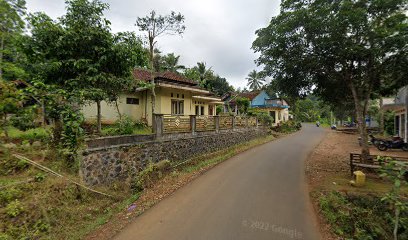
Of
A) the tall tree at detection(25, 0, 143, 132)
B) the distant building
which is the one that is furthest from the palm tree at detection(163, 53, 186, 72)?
the tall tree at detection(25, 0, 143, 132)

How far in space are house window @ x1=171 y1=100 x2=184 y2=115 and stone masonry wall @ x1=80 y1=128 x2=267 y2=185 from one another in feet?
16.9

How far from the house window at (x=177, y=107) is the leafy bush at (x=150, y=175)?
26.0 ft

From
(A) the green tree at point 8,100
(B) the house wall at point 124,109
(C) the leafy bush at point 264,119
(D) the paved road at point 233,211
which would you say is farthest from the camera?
(C) the leafy bush at point 264,119

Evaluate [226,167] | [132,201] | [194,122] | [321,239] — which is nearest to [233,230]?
[321,239]

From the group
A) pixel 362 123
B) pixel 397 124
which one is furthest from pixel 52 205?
pixel 397 124

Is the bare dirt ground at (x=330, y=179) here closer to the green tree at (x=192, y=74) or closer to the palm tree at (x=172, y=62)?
the green tree at (x=192, y=74)

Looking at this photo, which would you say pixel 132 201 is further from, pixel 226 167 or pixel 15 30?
pixel 15 30

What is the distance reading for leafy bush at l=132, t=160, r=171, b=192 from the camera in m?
7.43

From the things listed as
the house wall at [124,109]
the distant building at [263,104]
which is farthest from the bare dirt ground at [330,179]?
the distant building at [263,104]

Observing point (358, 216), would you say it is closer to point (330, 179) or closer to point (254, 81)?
point (330, 179)

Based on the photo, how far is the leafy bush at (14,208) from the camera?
4859 mm

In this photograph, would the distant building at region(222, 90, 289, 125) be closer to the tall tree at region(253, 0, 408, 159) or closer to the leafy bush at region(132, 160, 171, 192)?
the tall tree at region(253, 0, 408, 159)

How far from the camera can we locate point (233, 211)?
218 inches

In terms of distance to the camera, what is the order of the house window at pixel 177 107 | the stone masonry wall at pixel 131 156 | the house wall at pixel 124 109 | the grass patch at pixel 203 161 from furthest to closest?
the house window at pixel 177 107 < the house wall at pixel 124 109 < the grass patch at pixel 203 161 < the stone masonry wall at pixel 131 156
